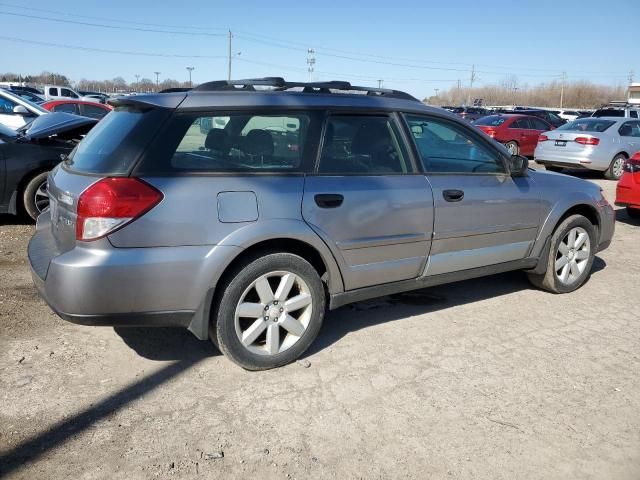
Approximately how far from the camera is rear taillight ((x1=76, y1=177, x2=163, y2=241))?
2926 millimetres

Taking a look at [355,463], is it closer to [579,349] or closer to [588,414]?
[588,414]

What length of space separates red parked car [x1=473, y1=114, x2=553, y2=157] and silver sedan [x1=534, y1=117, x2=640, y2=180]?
3.06m

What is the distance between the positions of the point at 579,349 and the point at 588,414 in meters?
0.92

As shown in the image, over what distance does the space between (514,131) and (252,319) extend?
1549 centimetres

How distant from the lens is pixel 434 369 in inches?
141

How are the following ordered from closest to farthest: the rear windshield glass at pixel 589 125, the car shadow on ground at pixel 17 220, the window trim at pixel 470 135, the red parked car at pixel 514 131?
the window trim at pixel 470 135, the car shadow on ground at pixel 17 220, the rear windshield glass at pixel 589 125, the red parked car at pixel 514 131

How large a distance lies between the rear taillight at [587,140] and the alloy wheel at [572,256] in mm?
8881

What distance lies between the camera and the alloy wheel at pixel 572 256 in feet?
16.4

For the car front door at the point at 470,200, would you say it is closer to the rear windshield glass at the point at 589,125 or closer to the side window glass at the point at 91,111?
the rear windshield glass at the point at 589,125

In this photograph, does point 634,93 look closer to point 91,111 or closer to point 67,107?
point 91,111

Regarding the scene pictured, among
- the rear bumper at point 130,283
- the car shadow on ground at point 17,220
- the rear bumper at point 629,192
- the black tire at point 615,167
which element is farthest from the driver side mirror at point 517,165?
the black tire at point 615,167

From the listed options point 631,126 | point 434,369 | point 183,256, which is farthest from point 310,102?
point 631,126

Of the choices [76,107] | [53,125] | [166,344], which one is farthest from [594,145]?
[76,107]

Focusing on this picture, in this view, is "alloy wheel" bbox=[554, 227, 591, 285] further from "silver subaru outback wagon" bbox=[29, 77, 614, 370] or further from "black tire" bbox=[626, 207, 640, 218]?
"black tire" bbox=[626, 207, 640, 218]
